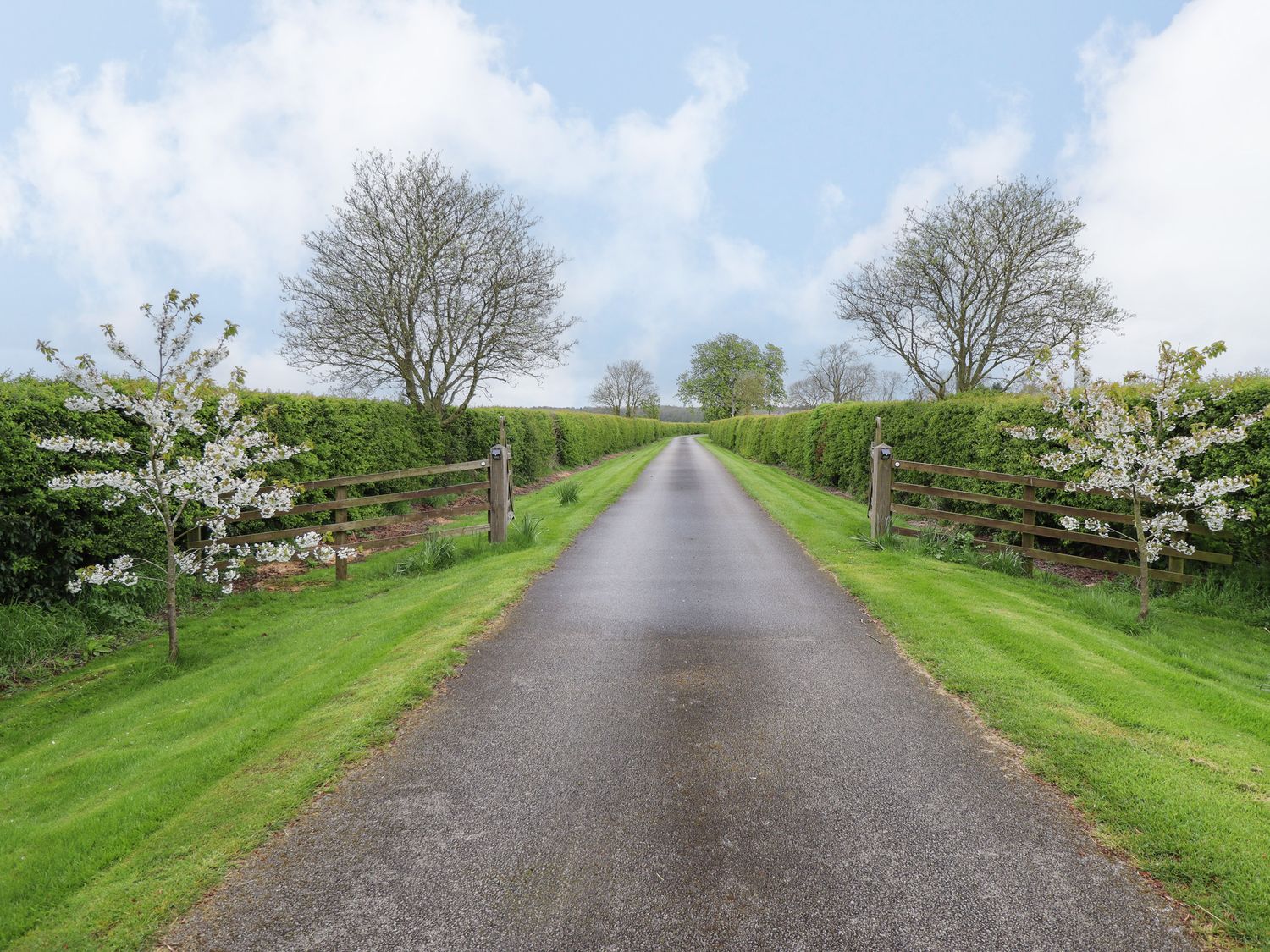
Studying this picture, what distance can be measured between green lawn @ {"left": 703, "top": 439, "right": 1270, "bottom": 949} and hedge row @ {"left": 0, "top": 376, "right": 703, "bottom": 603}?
28.0ft

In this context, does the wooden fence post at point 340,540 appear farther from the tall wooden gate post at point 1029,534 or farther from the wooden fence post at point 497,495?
the tall wooden gate post at point 1029,534

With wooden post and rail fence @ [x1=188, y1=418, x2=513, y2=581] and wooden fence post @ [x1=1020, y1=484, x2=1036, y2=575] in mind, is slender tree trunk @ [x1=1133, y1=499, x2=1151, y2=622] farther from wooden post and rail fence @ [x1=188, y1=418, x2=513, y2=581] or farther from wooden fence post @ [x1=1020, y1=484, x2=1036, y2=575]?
wooden post and rail fence @ [x1=188, y1=418, x2=513, y2=581]

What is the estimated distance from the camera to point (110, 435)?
7.15 m

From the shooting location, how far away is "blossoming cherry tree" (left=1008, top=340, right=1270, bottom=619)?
680cm

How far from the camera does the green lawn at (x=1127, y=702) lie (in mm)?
2912

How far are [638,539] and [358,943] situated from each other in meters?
8.59

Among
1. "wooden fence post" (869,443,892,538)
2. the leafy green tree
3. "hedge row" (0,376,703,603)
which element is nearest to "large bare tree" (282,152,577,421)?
"hedge row" (0,376,703,603)

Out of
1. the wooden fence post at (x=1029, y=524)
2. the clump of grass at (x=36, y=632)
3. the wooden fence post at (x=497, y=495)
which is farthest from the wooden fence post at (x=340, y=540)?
the wooden fence post at (x=1029, y=524)

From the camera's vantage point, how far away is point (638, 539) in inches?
428

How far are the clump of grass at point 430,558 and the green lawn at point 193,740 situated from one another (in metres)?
1.02

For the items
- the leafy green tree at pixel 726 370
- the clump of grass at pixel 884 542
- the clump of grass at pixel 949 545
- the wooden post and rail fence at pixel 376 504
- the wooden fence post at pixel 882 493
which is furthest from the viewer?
the leafy green tree at pixel 726 370

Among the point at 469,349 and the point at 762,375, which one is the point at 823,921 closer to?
the point at 469,349

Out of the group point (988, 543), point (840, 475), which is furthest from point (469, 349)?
point (988, 543)

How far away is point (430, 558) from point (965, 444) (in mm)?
11068
